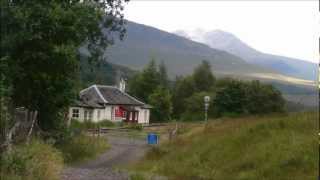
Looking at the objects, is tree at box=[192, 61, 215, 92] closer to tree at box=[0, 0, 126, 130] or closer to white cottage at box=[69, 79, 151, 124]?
white cottage at box=[69, 79, 151, 124]

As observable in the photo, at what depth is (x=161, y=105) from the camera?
93750 mm

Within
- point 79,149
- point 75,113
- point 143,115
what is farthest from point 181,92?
point 79,149

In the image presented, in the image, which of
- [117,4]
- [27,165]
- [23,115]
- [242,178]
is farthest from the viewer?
[23,115]

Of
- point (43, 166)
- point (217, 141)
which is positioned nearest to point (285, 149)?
point (217, 141)

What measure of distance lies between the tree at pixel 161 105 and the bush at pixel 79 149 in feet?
181

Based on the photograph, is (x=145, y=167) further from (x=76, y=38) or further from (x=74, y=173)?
(x=76, y=38)

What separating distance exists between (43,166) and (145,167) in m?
10.9

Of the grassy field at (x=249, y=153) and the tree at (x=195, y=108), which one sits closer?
the grassy field at (x=249, y=153)

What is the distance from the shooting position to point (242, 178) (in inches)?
875

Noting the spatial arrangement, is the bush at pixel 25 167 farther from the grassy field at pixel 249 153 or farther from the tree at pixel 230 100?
the tree at pixel 230 100

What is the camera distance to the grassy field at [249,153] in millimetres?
21969

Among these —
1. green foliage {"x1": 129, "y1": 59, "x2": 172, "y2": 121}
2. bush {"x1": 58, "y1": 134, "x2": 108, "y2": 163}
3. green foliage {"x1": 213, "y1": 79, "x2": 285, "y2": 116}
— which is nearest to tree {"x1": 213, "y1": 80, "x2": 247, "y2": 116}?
green foliage {"x1": 213, "y1": 79, "x2": 285, "y2": 116}

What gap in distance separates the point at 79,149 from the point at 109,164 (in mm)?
2902

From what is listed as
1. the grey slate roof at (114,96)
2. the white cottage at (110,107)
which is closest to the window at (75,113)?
the white cottage at (110,107)
